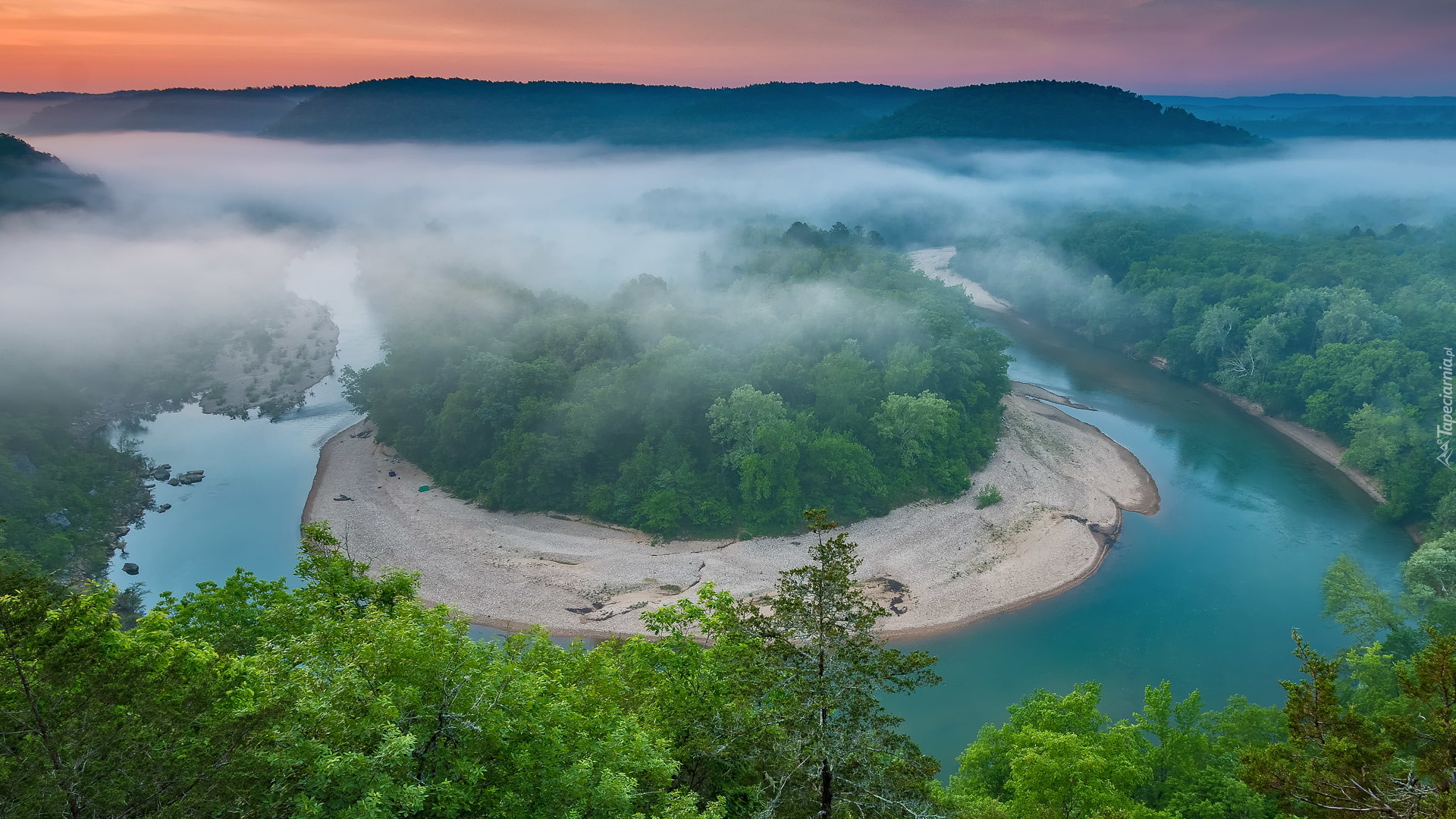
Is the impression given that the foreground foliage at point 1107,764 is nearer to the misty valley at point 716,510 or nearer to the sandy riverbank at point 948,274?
the misty valley at point 716,510

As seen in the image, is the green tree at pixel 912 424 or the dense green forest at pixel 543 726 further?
the green tree at pixel 912 424

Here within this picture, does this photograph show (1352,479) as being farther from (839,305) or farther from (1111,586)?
(839,305)

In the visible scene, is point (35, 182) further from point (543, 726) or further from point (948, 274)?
point (948, 274)

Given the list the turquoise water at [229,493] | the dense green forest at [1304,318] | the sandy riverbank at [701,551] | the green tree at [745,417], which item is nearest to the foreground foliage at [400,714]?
the sandy riverbank at [701,551]

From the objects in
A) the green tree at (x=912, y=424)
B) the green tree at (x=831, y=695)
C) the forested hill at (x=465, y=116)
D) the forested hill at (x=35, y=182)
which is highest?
the forested hill at (x=465, y=116)

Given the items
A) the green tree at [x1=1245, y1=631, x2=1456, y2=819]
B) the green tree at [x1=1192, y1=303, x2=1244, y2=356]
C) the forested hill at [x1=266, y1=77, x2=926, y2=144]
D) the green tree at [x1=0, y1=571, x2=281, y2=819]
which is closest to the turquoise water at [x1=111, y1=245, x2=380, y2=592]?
the green tree at [x1=0, y1=571, x2=281, y2=819]

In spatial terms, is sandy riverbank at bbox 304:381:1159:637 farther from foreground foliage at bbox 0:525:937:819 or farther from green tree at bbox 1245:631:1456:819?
green tree at bbox 1245:631:1456:819

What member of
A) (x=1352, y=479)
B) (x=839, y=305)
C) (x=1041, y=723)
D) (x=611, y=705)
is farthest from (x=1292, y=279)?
(x=611, y=705)
